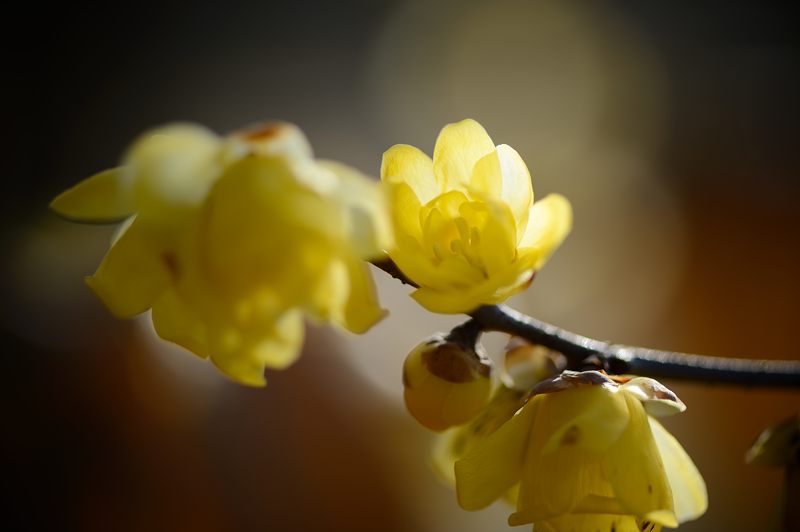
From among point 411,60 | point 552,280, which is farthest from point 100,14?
point 552,280

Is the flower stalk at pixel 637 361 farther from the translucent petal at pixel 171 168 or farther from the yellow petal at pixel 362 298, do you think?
the translucent petal at pixel 171 168

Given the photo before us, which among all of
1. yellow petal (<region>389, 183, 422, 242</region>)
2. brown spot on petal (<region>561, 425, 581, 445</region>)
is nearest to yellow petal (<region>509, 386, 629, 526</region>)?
brown spot on petal (<region>561, 425, 581, 445</region>)

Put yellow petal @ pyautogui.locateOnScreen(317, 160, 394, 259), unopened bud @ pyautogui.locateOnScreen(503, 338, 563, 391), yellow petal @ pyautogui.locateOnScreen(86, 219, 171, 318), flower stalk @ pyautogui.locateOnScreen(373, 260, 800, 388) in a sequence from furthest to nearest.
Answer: unopened bud @ pyautogui.locateOnScreen(503, 338, 563, 391), flower stalk @ pyautogui.locateOnScreen(373, 260, 800, 388), yellow petal @ pyautogui.locateOnScreen(86, 219, 171, 318), yellow petal @ pyautogui.locateOnScreen(317, 160, 394, 259)

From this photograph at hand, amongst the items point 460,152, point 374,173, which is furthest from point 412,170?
point 374,173

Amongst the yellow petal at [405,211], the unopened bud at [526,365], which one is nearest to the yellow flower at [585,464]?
the unopened bud at [526,365]

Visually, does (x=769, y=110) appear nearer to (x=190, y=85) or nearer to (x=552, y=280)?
(x=552, y=280)

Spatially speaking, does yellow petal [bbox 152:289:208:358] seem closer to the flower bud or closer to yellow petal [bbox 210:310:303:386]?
yellow petal [bbox 210:310:303:386]

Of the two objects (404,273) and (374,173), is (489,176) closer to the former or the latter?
(404,273)
